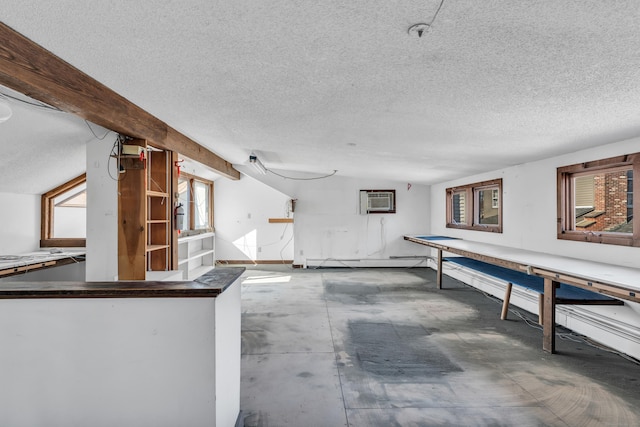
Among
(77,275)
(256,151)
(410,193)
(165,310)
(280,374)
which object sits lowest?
(280,374)

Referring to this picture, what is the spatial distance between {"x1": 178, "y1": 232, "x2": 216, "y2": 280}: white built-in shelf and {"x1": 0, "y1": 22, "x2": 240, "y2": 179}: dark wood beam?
2803mm

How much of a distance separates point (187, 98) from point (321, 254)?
17.6 feet

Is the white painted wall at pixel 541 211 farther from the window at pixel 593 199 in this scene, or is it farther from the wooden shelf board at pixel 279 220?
the wooden shelf board at pixel 279 220

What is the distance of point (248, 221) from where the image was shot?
802cm

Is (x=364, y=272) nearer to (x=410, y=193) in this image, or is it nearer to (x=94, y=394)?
(x=410, y=193)

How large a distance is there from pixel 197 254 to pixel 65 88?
5.04 metres

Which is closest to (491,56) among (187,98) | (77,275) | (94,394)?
(187,98)

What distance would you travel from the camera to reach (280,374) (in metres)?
2.56

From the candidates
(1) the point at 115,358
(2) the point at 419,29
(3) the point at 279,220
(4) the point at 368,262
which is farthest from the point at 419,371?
(3) the point at 279,220

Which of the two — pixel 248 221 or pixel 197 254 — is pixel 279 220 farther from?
pixel 197 254

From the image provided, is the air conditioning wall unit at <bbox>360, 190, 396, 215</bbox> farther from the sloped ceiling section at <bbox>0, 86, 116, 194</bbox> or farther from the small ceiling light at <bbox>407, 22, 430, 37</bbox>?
the small ceiling light at <bbox>407, 22, 430, 37</bbox>

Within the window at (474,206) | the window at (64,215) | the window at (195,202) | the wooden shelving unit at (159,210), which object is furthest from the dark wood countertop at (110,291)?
the window at (195,202)

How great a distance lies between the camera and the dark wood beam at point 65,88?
5.53 feet

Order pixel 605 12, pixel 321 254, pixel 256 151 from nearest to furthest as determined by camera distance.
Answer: pixel 605 12
pixel 256 151
pixel 321 254
